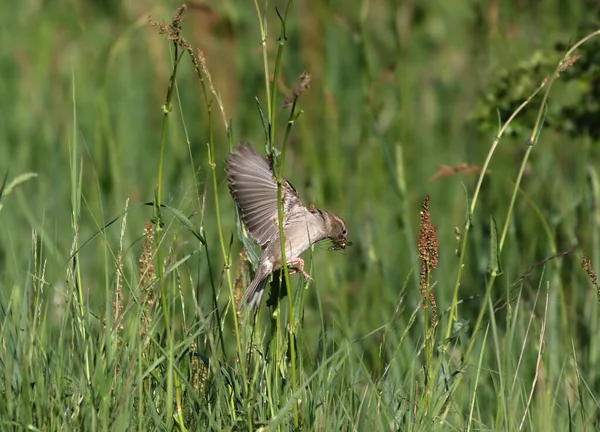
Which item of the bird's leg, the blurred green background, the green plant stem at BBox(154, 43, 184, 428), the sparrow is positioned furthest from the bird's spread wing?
the blurred green background

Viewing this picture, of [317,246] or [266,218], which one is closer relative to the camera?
[266,218]

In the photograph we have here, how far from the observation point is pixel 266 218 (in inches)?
119

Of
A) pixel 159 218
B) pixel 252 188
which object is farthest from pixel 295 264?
pixel 159 218

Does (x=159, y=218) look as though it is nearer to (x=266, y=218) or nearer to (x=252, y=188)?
A: (x=252, y=188)

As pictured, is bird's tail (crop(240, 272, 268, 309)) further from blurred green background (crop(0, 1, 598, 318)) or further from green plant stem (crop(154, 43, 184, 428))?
blurred green background (crop(0, 1, 598, 318))

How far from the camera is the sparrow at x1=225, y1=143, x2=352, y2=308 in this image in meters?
2.88

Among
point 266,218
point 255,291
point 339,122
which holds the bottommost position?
point 255,291

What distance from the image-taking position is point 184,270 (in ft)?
16.9

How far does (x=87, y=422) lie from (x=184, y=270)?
2.78 meters

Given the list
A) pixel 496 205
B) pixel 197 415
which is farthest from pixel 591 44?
pixel 197 415

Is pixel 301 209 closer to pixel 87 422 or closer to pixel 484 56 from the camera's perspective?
pixel 87 422

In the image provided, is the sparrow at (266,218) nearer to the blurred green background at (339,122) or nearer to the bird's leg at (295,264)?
the bird's leg at (295,264)

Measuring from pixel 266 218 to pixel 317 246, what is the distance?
0.45 metres

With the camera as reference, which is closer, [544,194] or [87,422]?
[87,422]
